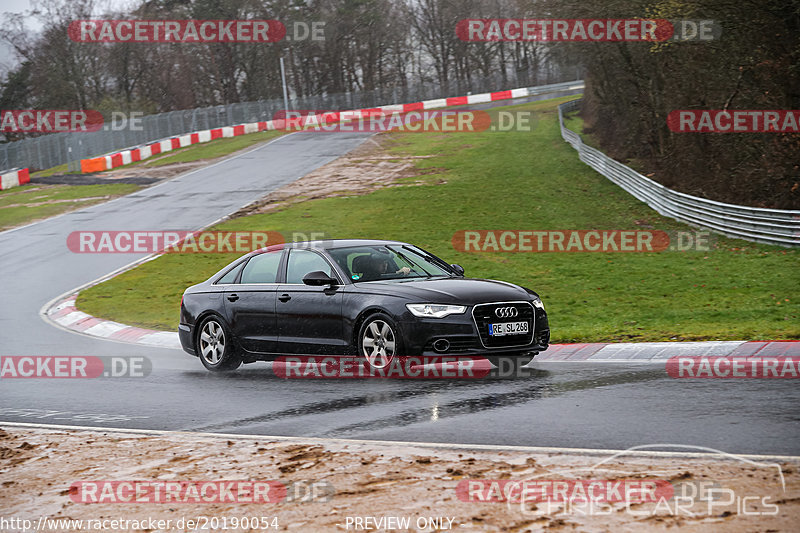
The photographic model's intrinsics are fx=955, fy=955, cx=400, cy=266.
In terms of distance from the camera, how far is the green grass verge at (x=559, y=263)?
1404 cm

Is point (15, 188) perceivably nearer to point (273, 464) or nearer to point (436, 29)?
point (273, 464)

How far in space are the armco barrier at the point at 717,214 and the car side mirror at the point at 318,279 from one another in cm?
1414

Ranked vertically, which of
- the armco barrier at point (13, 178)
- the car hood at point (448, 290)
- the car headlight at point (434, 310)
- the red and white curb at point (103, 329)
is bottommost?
the red and white curb at point (103, 329)

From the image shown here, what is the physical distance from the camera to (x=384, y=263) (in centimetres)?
1118

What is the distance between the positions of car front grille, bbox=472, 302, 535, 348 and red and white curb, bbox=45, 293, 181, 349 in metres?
6.98

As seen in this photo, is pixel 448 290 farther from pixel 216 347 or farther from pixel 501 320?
pixel 216 347

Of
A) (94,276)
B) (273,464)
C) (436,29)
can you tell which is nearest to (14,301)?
(94,276)

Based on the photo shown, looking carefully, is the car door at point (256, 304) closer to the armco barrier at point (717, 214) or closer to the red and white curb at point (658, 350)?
the red and white curb at point (658, 350)

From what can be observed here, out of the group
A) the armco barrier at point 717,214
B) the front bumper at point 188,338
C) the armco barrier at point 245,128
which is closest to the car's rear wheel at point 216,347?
the front bumper at point 188,338

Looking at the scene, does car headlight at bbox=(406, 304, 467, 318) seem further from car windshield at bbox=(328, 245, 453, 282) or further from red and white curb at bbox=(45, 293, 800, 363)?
red and white curb at bbox=(45, 293, 800, 363)

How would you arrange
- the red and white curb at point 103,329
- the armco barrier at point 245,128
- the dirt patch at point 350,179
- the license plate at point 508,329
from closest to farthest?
the license plate at point 508,329
the red and white curb at point 103,329
the dirt patch at point 350,179
the armco barrier at point 245,128

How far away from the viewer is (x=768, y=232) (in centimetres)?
2238

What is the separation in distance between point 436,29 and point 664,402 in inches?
3723

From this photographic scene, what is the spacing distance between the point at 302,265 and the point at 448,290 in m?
2.11
